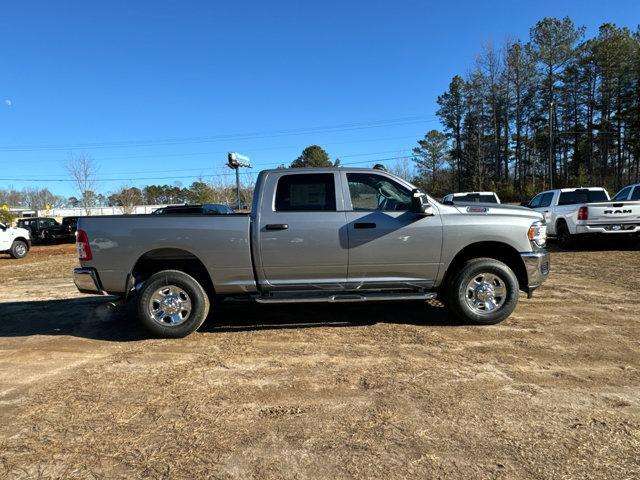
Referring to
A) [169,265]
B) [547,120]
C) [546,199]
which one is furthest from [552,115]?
[169,265]

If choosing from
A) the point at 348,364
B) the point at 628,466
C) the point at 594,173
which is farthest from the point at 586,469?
the point at 594,173

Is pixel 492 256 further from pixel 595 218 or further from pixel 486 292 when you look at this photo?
pixel 595 218

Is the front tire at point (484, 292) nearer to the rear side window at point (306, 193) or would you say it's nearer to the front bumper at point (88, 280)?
the rear side window at point (306, 193)

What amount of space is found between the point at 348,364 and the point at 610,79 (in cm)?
5573

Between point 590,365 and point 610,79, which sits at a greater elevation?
point 610,79

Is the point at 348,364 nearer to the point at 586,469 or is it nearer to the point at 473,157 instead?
the point at 586,469

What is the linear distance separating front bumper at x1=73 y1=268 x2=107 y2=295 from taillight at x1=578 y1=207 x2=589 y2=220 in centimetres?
1209

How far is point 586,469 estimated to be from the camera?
2.72 metres

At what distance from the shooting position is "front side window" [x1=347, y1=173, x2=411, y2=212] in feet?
18.6

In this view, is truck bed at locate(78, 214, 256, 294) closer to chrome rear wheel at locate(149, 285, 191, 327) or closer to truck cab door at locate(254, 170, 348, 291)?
truck cab door at locate(254, 170, 348, 291)

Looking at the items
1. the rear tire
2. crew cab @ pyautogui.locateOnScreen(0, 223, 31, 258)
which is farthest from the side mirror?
the rear tire

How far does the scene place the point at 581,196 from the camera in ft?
46.6

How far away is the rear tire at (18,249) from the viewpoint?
62.8ft

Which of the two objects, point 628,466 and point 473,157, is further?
point 473,157
